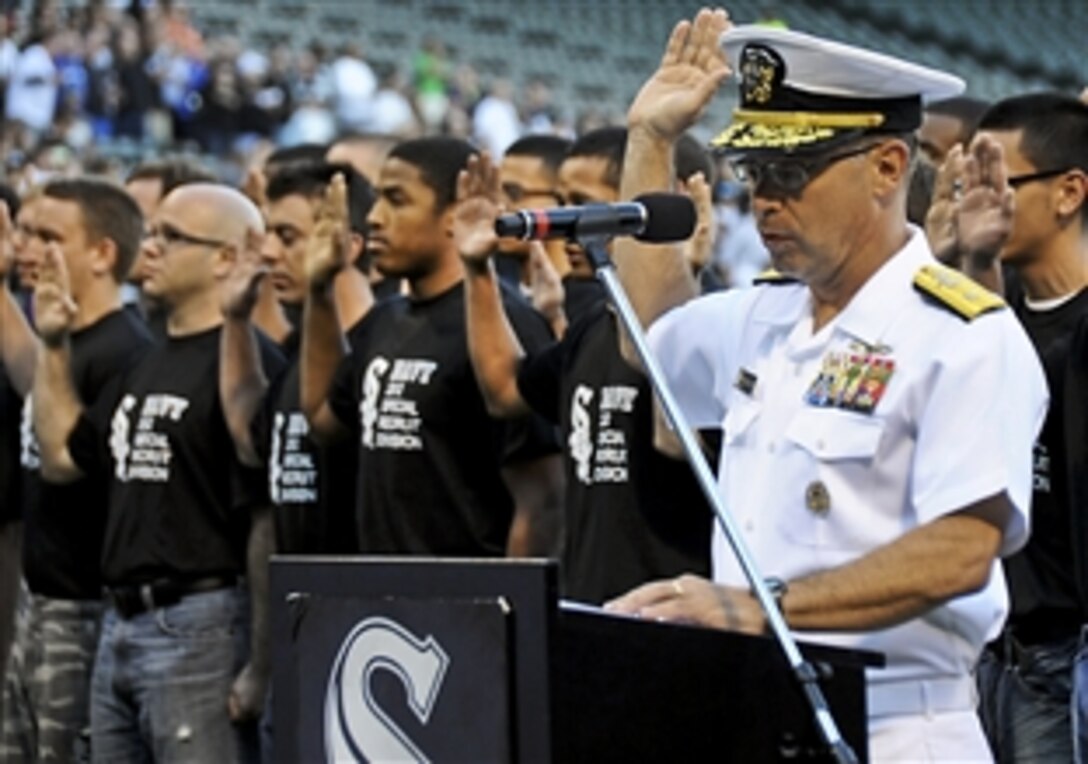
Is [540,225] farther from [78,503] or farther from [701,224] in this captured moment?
[78,503]

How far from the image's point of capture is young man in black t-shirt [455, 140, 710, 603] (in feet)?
20.3

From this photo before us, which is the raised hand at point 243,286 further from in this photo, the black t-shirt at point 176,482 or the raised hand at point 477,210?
the raised hand at point 477,210

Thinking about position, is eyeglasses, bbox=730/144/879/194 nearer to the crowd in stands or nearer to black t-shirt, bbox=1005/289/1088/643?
the crowd in stands

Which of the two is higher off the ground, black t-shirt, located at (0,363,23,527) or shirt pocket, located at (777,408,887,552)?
shirt pocket, located at (777,408,887,552)

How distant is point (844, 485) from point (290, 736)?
37.2 inches

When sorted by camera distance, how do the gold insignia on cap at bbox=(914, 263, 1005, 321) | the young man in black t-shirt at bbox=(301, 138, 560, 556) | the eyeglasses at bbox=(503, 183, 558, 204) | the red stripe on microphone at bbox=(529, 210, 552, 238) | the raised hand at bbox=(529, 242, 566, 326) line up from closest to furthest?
1. the red stripe on microphone at bbox=(529, 210, 552, 238)
2. the gold insignia on cap at bbox=(914, 263, 1005, 321)
3. the young man in black t-shirt at bbox=(301, 138, 560, 556)
4. the raised hand at bbox=(529, 242, 566, 326)
5. the eyeglasses at bbox=(503, 183, 558, 204)

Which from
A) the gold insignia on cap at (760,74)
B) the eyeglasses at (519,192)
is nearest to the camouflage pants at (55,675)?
the eyeglasses at (519,192)

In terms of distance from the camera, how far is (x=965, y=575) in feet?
13.0

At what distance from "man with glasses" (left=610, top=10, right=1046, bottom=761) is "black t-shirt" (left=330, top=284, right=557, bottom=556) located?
2.60m

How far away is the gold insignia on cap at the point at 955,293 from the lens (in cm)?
411

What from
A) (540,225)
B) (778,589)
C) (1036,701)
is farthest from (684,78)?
(1036,701)

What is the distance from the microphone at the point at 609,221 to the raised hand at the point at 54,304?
400cm

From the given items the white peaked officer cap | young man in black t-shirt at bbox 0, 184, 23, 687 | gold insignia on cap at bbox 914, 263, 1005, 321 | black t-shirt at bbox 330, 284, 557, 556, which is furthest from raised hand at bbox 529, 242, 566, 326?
gold insignia on cap at bbox 914, 263, 1005, 321

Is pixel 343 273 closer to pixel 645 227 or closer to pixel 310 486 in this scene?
pixel 310 486
